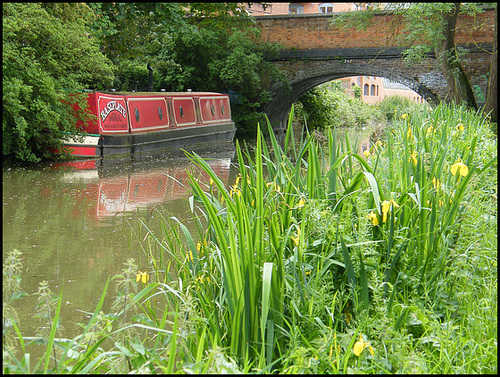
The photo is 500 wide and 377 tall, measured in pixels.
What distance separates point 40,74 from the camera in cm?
925

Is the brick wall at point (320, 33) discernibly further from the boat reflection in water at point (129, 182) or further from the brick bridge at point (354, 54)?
the boat reflection in water at point (129, 182)

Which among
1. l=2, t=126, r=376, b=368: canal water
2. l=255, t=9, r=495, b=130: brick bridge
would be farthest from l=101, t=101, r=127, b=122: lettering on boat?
l=255, t=9, r=495, b=130: brick bridge

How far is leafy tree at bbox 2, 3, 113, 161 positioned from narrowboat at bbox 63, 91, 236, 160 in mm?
425

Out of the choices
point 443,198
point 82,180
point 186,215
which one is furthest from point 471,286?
point 82,180

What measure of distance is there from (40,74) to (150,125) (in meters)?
3.26

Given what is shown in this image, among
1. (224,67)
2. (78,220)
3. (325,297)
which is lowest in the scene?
(78,220)

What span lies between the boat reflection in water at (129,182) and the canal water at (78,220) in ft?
0.04

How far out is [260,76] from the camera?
17.5m

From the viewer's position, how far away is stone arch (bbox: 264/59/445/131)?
614 inches

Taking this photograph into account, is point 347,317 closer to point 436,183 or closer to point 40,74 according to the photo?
point 436,183

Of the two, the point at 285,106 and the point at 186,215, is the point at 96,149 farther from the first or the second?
the point at 285,106

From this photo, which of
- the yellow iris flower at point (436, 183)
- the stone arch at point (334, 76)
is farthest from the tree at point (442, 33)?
the yellow iris flower at point (436, 183)

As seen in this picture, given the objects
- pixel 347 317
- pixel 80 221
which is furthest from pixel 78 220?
pixel 347 317

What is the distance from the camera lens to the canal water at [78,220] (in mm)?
3929
